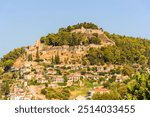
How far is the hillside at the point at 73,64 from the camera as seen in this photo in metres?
60.5

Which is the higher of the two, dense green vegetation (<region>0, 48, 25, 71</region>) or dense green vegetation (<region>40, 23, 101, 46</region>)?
dense green vegetation (<region>40, 23, 101, 46</region>)

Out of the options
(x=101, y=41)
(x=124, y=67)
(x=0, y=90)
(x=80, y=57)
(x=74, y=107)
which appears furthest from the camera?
(x=101, y=41)

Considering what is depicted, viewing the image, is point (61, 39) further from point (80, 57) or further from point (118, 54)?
point (118, 54)

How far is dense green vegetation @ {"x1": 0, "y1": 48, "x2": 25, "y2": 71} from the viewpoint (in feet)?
258

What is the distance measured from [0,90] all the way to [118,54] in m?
18.3

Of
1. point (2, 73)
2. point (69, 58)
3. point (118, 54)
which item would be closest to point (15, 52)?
point (2, 73)

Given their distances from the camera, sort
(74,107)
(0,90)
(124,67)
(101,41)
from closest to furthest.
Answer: (74,107) → (0,90) → (124,67) → (101,41)

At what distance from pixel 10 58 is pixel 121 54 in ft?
66.0

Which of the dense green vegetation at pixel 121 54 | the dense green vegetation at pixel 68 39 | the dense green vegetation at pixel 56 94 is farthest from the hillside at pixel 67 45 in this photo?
the dense green vegetation at pixel 56 94

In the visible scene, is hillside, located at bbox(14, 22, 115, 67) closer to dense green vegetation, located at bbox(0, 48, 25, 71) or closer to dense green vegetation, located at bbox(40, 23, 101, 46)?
dense green vegetation, located at bbox(40, 23, 101, 46)

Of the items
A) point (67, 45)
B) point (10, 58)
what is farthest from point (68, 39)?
point (10, 58)

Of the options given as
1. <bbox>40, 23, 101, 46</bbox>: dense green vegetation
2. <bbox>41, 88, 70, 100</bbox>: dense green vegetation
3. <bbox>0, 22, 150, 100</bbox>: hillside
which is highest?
<bbox>40, 23, 101, 46</bbox>: dense green vegetation

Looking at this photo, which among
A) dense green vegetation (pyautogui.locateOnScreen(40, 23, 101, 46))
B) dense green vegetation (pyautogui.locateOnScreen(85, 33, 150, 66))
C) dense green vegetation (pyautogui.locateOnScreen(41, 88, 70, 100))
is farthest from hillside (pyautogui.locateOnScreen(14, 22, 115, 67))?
dense green vegetation (pyautogui.locateOnScreen(41, 88, 70, 100))

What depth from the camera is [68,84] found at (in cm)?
6275
